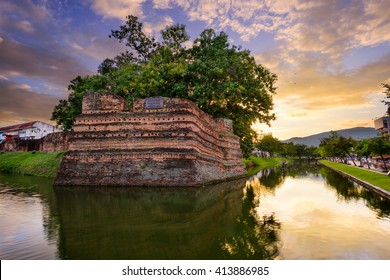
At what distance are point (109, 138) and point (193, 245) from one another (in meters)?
16.0

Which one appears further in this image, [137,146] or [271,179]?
[271,179]

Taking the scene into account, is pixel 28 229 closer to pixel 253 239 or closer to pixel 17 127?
pixel 253 239

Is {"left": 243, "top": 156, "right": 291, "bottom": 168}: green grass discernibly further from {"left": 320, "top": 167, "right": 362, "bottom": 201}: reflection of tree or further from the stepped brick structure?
the stepped brick structure

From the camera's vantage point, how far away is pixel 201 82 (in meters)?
28.1

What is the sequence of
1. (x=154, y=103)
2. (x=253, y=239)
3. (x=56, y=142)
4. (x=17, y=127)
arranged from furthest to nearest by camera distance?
1. (x=17, y=127)
2. (x=56, y=142)
3. (x=154, y=103)
4. (x=253, y=239)

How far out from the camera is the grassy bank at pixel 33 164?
30848mm

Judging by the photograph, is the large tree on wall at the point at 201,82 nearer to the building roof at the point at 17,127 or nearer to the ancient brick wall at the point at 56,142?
the ancient brick wall at the point at 56,142

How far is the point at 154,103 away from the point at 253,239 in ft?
51.5

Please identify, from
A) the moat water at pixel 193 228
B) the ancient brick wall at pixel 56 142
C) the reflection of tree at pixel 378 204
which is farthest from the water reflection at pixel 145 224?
the ancient brick wall at pixel 56 142

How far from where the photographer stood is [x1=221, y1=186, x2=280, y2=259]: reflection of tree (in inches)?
263

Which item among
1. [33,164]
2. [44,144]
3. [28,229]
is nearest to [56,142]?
[44,144]

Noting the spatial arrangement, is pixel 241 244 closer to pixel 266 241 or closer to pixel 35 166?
pixel 266 241

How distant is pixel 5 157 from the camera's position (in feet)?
141

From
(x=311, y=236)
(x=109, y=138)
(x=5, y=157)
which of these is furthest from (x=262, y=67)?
(x=5, y=157)
